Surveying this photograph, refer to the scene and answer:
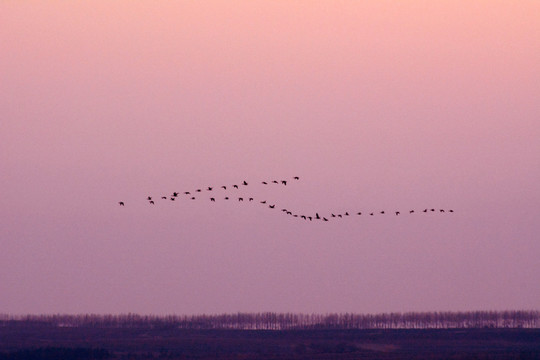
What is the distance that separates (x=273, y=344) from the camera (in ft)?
535

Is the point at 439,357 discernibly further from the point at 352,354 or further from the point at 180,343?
the point at 180,343

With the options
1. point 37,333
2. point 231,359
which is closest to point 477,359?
point 231,359

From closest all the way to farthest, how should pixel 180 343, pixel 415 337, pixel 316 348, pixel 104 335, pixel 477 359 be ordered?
pixel 477 359, pixel 316 348, pixel 180 343, pixel 415 337, pixel 104 335

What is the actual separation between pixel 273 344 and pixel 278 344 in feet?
2.54

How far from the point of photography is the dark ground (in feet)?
447

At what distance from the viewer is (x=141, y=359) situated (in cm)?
13312

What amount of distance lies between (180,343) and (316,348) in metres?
22.7

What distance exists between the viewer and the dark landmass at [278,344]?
135750 mm

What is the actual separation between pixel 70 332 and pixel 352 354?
69824 millimetres

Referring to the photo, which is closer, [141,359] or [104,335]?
[141,359]

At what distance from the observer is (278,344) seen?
6412 inches

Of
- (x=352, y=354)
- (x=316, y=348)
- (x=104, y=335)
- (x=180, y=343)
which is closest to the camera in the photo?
(x=352, y=354)

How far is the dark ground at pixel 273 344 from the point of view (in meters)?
136

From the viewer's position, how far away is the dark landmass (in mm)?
135750
